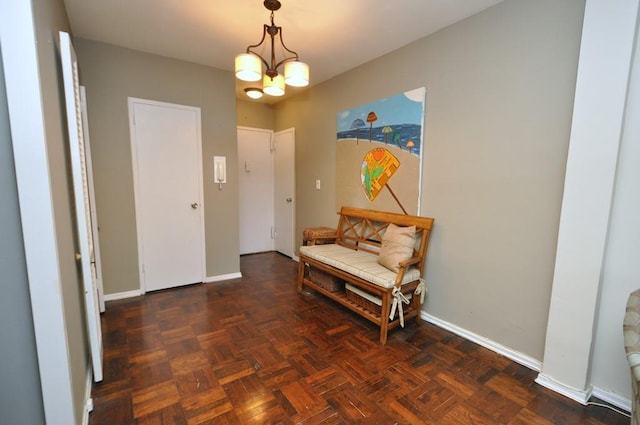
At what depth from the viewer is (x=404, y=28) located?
2.45m

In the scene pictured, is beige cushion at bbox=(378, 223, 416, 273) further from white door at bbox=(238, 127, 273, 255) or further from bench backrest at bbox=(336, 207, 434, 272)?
white door at bbox=(238, 127, 273, 255)

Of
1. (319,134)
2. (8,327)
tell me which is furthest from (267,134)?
(8,327)

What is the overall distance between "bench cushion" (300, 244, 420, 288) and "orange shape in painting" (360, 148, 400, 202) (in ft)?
2.18

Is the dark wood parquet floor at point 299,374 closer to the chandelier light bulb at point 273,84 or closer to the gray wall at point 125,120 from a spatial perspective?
the gray wall at point 125,120

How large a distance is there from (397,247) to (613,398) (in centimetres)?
153

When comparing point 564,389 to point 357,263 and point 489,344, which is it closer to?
point 489,344

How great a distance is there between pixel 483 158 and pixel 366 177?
1240mm

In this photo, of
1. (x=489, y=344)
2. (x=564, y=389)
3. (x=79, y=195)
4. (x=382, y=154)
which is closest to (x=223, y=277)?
(x=79, y=195)

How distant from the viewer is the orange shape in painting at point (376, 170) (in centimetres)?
294

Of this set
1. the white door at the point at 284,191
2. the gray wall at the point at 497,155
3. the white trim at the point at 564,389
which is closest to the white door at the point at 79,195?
the gray wall at the point at 497,155

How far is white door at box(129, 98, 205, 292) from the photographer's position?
3.11m

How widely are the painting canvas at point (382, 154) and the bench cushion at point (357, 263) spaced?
556mm

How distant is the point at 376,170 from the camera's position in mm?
3084

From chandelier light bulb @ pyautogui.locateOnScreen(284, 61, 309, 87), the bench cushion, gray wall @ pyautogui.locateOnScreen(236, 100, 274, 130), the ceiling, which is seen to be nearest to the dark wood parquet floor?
the bench cushion
